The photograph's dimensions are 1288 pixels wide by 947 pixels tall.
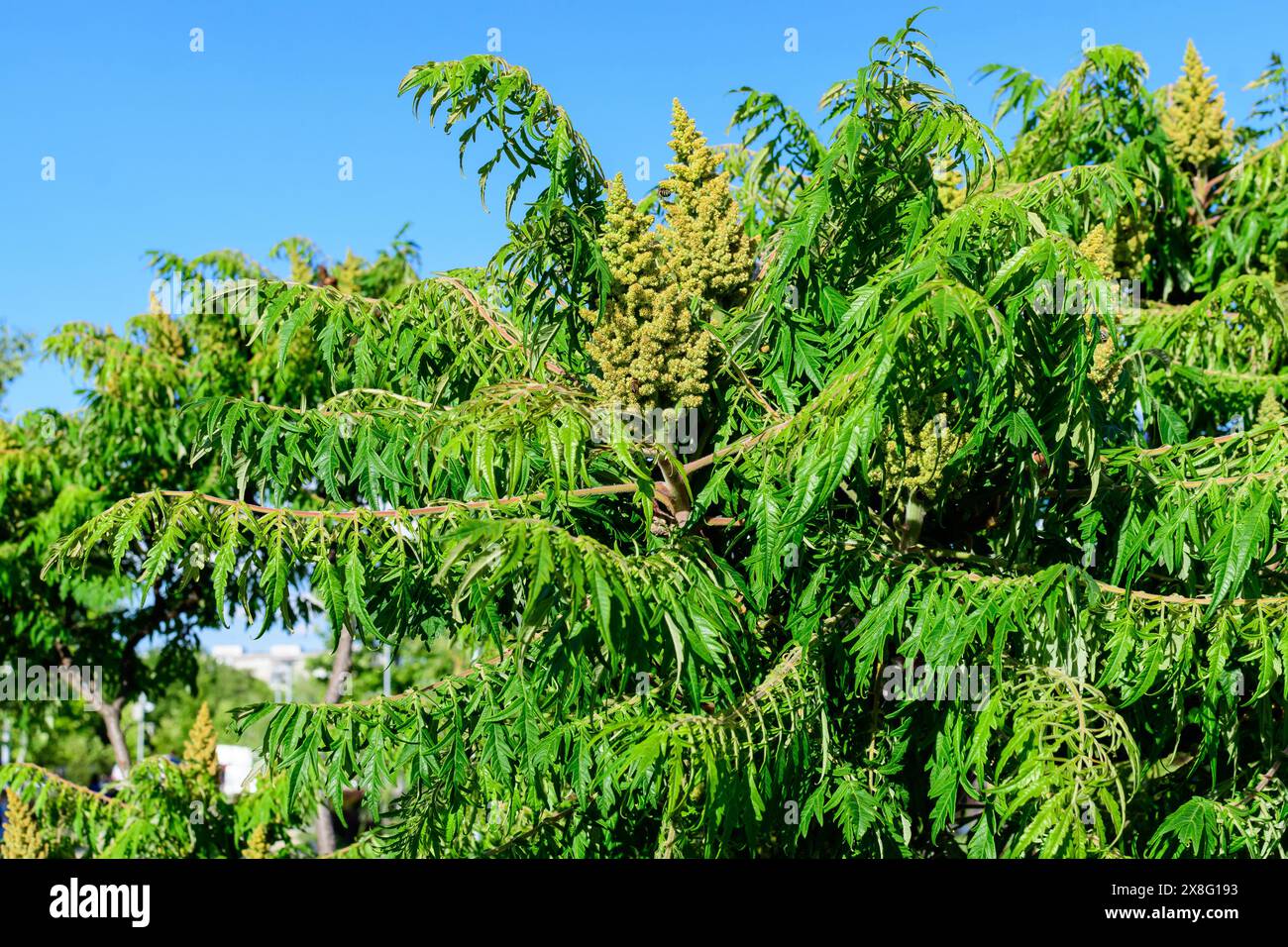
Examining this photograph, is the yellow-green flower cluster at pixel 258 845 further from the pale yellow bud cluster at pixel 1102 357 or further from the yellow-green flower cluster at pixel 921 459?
the pale yellow bud cluster at pixel 1102 357

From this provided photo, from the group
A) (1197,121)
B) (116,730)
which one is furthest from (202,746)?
(1197,121)

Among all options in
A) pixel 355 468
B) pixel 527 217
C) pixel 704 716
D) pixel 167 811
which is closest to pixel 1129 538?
pixel 704 716

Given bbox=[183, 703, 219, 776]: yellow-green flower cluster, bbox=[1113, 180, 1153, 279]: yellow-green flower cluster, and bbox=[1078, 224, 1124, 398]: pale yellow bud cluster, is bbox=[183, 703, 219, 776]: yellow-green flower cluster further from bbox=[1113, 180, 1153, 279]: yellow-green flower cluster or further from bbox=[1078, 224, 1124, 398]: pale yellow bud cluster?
bbox=[1078, 224, 1124, 398]: pale yellow bud cluster

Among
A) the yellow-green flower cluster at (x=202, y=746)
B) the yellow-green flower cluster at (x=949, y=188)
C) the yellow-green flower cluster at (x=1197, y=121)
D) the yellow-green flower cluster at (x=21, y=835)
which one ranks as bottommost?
the yellow-green flower cluster at (x=21, y=835)

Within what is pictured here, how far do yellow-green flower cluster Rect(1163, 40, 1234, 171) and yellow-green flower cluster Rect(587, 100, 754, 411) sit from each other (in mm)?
4591

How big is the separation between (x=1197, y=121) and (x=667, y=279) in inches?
199

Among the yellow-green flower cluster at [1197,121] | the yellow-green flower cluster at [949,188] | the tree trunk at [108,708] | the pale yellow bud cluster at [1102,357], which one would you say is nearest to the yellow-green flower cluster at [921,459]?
the pale yellow bud cluster at [1102,357]

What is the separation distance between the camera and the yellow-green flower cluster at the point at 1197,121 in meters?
7.71

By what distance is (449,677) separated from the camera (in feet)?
15.1

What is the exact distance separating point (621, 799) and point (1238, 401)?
12.2ft

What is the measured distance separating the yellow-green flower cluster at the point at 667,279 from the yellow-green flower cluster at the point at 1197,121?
459 cm

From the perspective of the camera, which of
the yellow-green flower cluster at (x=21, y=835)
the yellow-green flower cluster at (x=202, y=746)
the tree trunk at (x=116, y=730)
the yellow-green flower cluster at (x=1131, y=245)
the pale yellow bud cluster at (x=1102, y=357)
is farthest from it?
the tree trunk at (x=116, y=730)

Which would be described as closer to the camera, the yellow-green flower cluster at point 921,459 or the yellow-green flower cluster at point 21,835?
the yellow-green flower cluster at point 921,459
